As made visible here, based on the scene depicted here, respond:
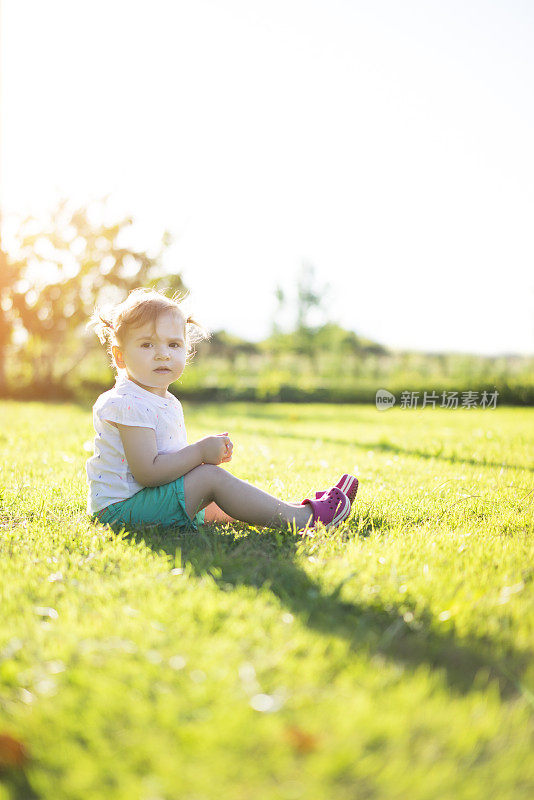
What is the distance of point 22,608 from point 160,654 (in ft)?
1.86

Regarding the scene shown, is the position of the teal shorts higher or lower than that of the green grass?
higher

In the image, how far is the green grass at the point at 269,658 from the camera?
117 cm

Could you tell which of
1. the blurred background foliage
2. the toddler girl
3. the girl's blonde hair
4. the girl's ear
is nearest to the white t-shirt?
the toddler girl

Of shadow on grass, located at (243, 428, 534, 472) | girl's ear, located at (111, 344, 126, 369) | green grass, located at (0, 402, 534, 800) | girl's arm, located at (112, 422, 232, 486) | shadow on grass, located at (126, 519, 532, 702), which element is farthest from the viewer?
shadow on grass, located at (243, 428, 534, 472)

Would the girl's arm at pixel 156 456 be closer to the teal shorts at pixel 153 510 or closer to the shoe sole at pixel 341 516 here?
the teal shorts at pixel 153 510

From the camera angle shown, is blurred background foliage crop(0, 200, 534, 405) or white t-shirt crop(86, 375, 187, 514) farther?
blurred background foliage crop(0, 200, 534, 405)

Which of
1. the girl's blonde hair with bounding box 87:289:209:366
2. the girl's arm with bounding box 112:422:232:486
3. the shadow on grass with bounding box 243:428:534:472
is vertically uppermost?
the girl's blonde hair with bounding box 87:289:209:366

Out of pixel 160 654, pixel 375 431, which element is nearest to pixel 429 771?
pixel 160 654

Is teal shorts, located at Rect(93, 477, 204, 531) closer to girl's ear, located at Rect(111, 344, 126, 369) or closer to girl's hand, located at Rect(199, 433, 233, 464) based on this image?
girl's hand, located at Rect(199, 433, 233, 464)

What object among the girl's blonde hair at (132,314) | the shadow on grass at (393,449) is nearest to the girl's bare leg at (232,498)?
the girl's blonde hair at (132,314)

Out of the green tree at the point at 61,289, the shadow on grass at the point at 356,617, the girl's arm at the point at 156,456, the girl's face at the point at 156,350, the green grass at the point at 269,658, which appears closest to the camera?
the green grass at the point at 269,658

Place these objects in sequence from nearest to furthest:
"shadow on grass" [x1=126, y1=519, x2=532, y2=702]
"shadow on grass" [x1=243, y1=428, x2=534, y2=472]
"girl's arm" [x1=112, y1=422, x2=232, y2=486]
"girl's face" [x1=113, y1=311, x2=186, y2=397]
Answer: "shadow on grass" [x1=126, y1=519, x2=532, y2=702]
"girl's arm" [x1=112, y1=422, x2=232, y2=486]
"girl's face" [x1=113, y1=311, x2=186, y2=397]
"shadow on grass" [x1=243, y1=428, x2=534, y2=472]

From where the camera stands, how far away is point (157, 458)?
8.55 ft

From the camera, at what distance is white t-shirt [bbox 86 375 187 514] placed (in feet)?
8.67
